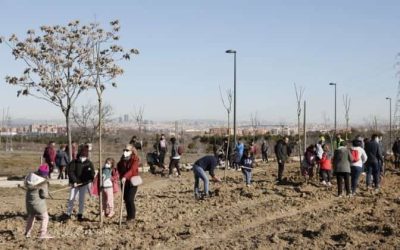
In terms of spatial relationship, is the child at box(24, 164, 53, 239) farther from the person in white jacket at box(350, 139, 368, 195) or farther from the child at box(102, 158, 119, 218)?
the person in white jacket at box(350, 139, 368, 195)

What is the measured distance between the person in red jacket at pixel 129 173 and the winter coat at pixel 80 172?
60 cm

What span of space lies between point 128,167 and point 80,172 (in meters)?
1.02

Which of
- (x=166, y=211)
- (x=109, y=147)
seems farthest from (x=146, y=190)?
A: (x=109, y=147)

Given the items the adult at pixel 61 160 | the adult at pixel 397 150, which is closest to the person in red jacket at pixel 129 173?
the adult at pixel 61 160

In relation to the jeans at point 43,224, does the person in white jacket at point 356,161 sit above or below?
above

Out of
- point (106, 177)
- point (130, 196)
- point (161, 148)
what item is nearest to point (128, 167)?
point (130, 196)

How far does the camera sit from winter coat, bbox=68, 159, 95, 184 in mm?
11547

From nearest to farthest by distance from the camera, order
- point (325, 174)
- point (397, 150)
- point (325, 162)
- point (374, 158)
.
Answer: point (374, 158) → point (325, 162) → point (325, 174) → point (397, 150)

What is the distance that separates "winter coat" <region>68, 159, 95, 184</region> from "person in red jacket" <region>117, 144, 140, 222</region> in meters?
0.60

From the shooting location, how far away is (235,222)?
11.6 meters

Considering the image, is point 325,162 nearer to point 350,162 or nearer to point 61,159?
point 350,162

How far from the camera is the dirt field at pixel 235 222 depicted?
30.9 feet

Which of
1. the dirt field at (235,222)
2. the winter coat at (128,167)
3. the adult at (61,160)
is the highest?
the winter coat at (128,167)

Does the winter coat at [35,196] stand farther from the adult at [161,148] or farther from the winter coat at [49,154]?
the adult at [161,148]
